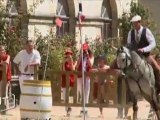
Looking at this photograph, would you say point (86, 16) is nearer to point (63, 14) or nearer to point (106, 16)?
point (63, 14)

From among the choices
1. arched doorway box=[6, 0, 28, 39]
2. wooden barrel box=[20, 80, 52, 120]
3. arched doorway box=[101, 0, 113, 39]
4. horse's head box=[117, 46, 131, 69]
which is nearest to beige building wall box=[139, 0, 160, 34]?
arched doorway box=[101, 0, 113, 39]

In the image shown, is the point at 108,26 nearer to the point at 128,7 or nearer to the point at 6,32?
the point at 128,7

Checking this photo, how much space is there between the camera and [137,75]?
1408 centimetres

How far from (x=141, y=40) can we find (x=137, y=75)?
846mm

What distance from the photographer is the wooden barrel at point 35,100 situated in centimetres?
1353

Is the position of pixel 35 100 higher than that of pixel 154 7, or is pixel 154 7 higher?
pixel 154 7

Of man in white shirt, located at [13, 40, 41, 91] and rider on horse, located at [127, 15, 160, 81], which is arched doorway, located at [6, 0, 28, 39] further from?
rider on horse, located at [127, 15, 160, 81]

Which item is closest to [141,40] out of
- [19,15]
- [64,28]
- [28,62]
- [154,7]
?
[28,62]

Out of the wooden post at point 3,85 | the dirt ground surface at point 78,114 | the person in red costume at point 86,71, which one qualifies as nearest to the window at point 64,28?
the dirt ground surface at point 78,114

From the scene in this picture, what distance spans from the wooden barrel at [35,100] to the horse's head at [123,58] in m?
1.69

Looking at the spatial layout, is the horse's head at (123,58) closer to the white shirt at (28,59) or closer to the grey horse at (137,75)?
the grey horse at (137,75)

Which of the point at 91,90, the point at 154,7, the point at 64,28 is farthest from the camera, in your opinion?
the point at 154,7

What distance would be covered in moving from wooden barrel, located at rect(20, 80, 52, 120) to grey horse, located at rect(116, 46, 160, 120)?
1.80 metres

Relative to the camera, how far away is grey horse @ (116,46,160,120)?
1378cm
